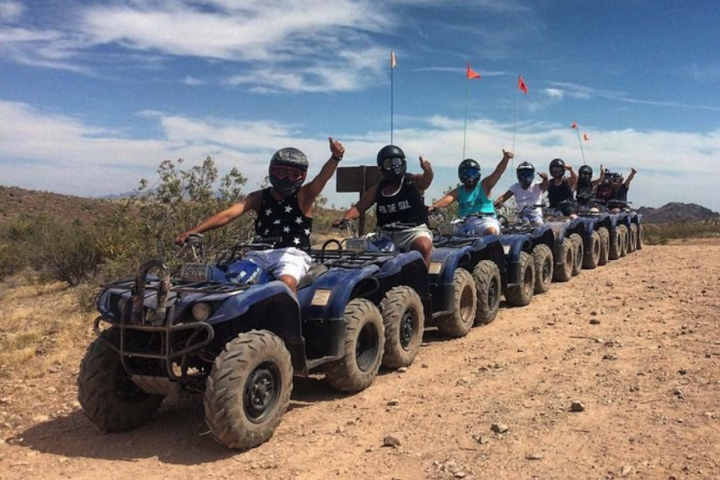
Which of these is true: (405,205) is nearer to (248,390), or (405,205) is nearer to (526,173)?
(248,390)

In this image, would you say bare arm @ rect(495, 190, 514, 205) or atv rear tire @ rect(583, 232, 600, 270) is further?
atv rear tire @ rect(583, 232, 600, 270)

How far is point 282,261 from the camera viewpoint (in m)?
5.30

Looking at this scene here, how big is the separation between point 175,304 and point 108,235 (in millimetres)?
9286

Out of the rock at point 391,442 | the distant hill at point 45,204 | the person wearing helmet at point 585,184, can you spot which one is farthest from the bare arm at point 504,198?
the distant hill at point 45,204

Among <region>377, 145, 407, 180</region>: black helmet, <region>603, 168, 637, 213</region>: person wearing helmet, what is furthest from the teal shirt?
<region>603, 168, 637, 213</region>: person wearing helmet

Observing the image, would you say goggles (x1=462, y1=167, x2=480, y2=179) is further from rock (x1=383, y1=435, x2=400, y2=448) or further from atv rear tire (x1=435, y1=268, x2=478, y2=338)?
rock (x1=383, y1=435, x2=400, y2=448)

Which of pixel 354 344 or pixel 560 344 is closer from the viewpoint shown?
pixel 354 344

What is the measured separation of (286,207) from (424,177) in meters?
2.17

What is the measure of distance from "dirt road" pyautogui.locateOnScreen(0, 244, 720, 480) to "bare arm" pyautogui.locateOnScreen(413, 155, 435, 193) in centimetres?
185

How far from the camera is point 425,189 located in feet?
24.3

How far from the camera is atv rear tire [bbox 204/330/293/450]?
4.05 metres

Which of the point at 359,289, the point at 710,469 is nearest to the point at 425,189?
the point at 359,289

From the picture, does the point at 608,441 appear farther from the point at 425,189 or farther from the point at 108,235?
the point at 108,235

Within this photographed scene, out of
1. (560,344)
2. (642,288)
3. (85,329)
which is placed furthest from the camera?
(642,288)
